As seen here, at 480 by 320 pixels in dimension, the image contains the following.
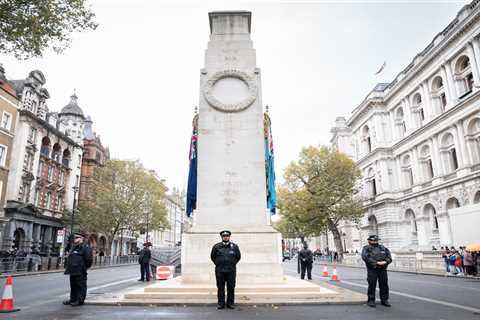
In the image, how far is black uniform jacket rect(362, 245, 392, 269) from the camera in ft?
29.5

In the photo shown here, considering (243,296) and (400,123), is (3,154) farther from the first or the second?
(400,123)

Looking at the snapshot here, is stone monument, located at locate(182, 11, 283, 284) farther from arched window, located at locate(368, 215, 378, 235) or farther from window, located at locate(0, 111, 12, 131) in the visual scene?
arched window, located at locate(368, 215, 378, 235)

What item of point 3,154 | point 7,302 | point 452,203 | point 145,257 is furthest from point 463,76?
point 3,154

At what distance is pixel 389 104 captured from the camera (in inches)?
2035

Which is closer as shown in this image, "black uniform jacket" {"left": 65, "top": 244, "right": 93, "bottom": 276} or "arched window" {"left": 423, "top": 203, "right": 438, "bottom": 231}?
"black uniform jacket" {"left": 65, "top": 244, "right": 93, "bottom": 276}

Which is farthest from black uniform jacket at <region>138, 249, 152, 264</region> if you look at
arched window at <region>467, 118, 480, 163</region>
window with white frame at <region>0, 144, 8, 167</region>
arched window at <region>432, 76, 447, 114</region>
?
arched window at <region>432, 76, 447, 114</region>

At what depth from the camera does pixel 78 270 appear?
29.4 ft

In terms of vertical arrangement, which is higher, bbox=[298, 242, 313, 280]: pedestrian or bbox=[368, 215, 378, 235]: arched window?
bbox=[368, 215, 378, 235]: arched window

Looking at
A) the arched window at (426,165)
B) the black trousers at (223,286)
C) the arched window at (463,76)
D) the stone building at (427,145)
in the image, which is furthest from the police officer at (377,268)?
the arched window at (426,165)

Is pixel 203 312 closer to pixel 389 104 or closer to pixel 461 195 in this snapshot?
pixel 461 195

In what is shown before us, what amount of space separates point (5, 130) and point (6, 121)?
1045 mm

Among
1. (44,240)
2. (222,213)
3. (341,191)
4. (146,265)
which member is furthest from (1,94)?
(341,191)

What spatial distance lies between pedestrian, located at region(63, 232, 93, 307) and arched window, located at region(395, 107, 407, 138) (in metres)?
48.4

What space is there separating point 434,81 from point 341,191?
16.4 metres
